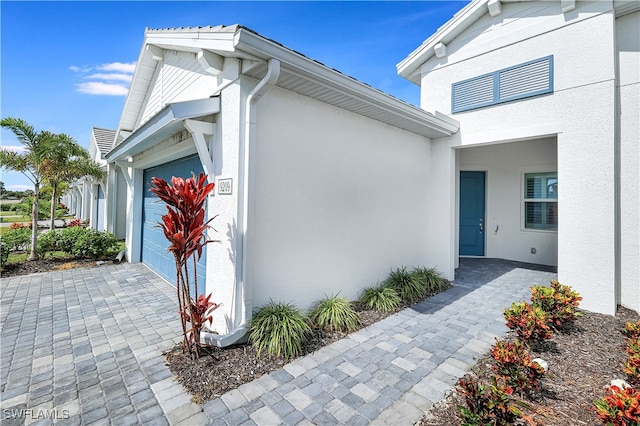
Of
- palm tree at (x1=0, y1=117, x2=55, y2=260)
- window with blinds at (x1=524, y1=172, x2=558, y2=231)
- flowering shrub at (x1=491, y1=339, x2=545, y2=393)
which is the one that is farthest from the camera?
window with blinds at (x1=524, y1=172, x2=558, y2=231)

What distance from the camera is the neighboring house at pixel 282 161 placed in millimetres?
3902

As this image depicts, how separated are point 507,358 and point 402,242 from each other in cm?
384

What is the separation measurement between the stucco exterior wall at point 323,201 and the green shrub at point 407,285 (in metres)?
0.22

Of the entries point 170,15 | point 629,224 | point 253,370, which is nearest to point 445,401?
point 253,370

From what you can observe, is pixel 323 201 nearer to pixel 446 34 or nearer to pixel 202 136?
pixel 202 136

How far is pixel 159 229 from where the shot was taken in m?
7.49

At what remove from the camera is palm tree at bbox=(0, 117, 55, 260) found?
27.7ft

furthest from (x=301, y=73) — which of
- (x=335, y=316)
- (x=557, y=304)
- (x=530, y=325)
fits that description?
(x=557, y=304)

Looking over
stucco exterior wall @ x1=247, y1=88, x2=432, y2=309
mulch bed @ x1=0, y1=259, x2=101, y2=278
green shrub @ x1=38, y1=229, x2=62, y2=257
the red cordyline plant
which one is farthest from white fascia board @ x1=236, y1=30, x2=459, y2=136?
green shrub @ x1=38, y1=229, x2=62, y2=257

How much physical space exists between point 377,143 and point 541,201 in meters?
6.59

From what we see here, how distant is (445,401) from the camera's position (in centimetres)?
293

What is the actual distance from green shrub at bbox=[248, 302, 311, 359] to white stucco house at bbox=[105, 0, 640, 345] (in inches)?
8.1

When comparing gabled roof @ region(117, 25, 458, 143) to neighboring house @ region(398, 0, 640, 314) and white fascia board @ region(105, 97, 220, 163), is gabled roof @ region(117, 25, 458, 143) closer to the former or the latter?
white fascia board @ region(105, 97, 220, 163)

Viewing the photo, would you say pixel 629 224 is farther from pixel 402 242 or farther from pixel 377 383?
pixel 377 383
